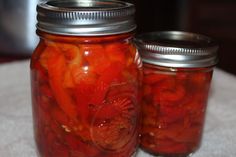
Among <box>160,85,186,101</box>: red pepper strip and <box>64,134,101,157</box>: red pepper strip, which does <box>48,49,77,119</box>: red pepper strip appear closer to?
<box>64,134,101,157</box>: red pepper strip

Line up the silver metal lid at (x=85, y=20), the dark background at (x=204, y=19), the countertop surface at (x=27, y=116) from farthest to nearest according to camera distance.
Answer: the dark background at (x=204, y=19)
the countertop surface at (x=27, y=116)
the silver metal lid at (x=85, y=20)

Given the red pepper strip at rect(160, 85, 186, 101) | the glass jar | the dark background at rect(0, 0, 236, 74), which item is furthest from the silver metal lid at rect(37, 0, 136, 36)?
the dark background at rect(0, 0, 236, 74)

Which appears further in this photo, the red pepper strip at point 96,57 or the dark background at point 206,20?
the dark background at point 206,20

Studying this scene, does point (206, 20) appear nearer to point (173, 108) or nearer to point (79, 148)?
point (173, 108)

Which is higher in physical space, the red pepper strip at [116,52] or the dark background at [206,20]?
the red pepper strip at [116,52]

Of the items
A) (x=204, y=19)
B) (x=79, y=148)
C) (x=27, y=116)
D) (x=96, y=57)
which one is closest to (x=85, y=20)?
(x=96, y=57)

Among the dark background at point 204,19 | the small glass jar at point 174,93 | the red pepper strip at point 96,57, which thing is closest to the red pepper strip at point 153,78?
the small glass jar at point 174,93

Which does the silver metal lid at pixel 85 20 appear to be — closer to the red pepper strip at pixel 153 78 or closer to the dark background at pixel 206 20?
the red pepper strip at pixel 153 78

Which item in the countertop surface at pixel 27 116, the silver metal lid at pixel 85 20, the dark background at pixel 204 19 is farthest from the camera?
the dark background at pixel 204 19
